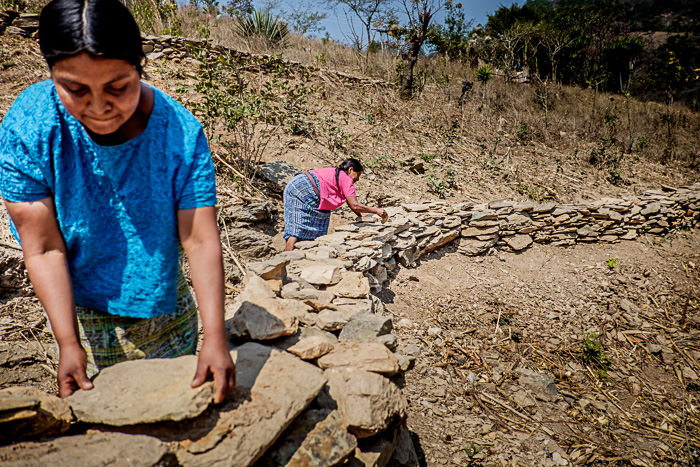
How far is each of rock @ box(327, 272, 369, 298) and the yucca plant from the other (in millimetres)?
8011

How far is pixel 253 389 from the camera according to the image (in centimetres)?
111

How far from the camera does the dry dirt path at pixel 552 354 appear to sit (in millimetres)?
2818

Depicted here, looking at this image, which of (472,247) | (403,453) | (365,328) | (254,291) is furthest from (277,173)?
(403,453)

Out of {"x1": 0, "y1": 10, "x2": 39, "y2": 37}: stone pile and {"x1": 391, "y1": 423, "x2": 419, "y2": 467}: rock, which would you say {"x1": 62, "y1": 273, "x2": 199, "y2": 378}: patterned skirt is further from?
{"x1": 0, "y1": 10, "x2": 39, "y2": 37}: stone pile

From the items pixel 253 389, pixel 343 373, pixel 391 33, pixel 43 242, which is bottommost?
pixel 343 373

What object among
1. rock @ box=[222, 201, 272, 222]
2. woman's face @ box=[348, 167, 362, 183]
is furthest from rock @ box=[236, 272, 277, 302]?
rock @ box=[222, 201, 272, 222]

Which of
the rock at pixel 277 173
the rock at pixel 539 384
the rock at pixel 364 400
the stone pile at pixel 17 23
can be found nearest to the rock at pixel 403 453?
the rock at pixel 364 400

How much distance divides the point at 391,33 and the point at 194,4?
5.36 m

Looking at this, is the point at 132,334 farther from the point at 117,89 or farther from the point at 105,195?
the point at 117,89

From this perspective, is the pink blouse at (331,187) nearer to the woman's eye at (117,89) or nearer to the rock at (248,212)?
the rock at (248,212)

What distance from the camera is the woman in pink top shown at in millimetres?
4039

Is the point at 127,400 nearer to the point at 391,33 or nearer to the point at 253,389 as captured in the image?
the point at 253,389

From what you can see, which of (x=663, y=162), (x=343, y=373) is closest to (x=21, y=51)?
(x=343, y=373)

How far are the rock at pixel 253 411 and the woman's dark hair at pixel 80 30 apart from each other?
0.89 m
